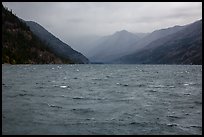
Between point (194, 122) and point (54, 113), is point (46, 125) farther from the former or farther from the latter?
point (194, 122)

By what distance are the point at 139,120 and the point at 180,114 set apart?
6.87 meters

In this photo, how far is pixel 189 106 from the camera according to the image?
42.7 metres

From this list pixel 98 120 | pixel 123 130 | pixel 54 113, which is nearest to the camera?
pixel 123 130

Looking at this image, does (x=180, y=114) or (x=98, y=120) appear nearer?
(x=98, y=120)

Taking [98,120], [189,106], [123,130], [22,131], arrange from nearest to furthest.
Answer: [22,131] < [123,130] < [98,120] < [189,106]

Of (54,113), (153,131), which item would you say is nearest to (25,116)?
(54,113)

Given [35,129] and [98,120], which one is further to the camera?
[98,120]

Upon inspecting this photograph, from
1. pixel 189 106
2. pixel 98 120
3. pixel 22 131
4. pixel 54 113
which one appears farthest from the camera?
pixel 189 106

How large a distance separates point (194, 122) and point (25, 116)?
703 inches

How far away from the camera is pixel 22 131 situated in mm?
25844

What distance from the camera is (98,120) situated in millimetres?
31609

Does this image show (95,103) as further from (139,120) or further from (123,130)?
(123,130)

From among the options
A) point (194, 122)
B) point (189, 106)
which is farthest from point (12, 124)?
point (189, 106)

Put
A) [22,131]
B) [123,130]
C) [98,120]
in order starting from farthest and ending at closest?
[98,120]
[123,130]
[22,131]
